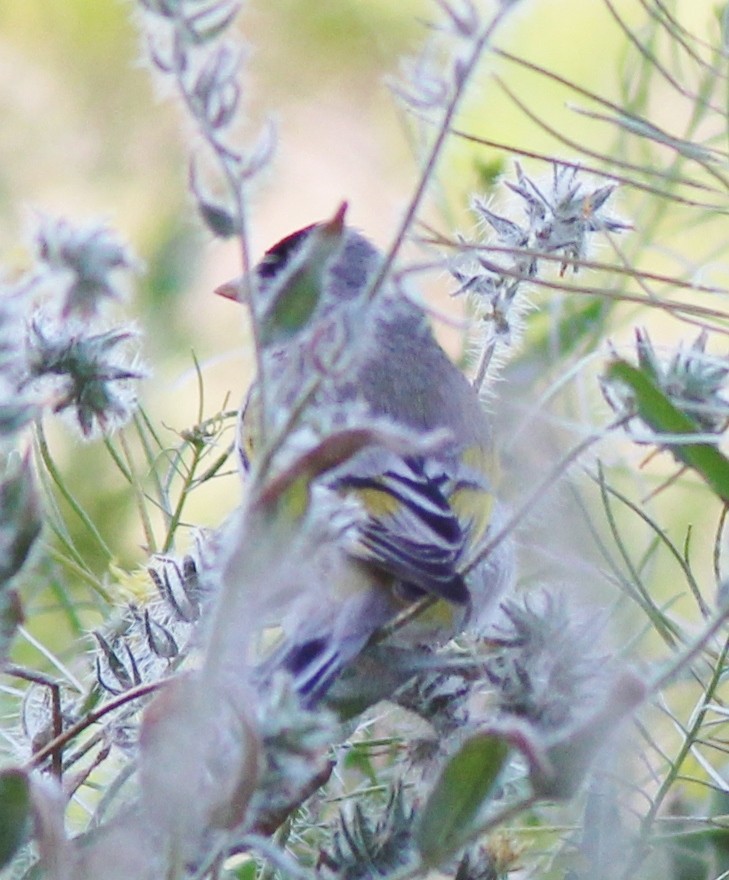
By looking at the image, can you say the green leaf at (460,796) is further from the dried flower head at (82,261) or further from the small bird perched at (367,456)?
the dried flower head at (82,261)

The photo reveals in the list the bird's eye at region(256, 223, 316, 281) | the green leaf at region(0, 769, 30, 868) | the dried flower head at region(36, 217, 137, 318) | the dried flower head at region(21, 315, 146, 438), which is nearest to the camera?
the green leaf at region(0, 769, 30, 868)

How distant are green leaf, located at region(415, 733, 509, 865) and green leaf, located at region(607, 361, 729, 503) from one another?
0.86ft

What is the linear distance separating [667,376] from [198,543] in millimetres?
299

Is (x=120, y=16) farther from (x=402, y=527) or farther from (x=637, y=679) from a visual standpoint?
(x=637, y=679)

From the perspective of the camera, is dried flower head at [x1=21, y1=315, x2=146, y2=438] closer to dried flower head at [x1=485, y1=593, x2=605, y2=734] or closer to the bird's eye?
dried flower head at [x1=485, y1=593, x2=605, y2=734]

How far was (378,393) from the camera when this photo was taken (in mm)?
1828

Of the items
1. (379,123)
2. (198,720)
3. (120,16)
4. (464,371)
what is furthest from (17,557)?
(120,16)

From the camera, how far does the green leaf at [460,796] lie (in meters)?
0.61

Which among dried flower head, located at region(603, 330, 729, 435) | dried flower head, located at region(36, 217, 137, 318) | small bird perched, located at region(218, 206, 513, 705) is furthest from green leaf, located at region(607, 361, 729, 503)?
dried flower head, located at region(36, 217, 137, 318)

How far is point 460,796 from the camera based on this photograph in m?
0.62

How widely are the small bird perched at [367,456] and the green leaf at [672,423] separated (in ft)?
0.44

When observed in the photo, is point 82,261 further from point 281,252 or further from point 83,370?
point 281,252

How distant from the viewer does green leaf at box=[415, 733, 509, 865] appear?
61cm

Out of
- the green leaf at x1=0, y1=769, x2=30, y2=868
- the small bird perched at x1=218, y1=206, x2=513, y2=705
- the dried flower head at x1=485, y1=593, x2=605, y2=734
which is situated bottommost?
the green leaf at x1=0, y1=769, x2=30, y2=868
